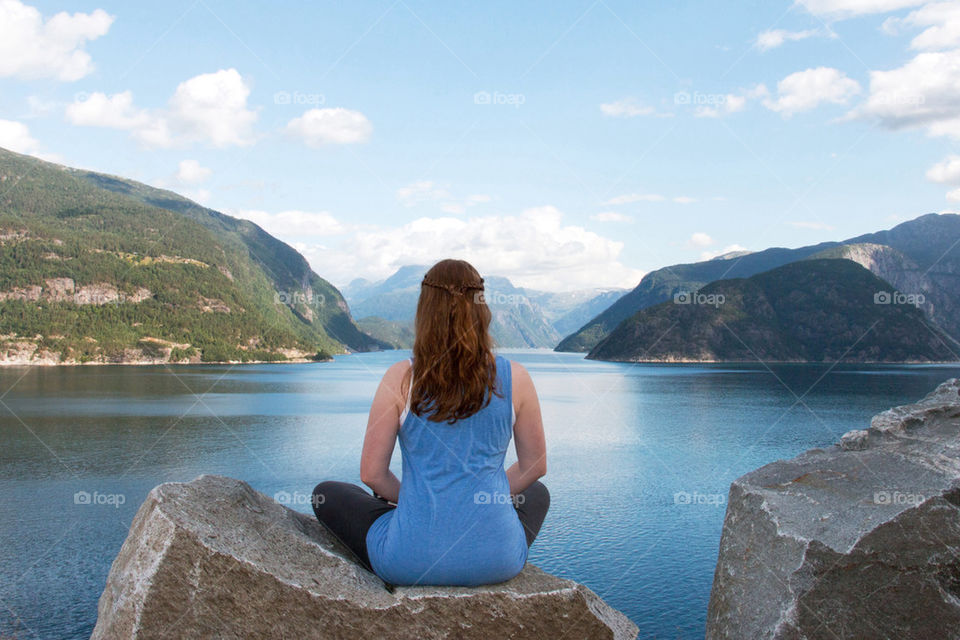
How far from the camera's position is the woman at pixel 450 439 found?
4391mm

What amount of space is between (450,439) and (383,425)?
1.56ft

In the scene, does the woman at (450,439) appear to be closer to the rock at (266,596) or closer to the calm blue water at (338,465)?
the rock at (266,596)

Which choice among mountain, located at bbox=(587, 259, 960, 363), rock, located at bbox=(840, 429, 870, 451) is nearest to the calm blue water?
rock, located at bbox=(840, 429, 870, 451)

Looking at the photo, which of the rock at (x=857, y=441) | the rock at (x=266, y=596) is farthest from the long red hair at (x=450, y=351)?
the rock at (x=857, y=441)

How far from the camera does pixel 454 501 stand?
4.48 metres

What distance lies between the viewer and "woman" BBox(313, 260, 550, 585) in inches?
173

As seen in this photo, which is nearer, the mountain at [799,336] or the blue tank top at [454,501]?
the blue tank top at [454,501]

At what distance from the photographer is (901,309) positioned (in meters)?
192

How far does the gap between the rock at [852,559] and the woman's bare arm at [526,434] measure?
8.70 feet

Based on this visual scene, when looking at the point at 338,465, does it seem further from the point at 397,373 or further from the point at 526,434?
the point at 397,373

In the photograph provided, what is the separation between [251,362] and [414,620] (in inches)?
7261

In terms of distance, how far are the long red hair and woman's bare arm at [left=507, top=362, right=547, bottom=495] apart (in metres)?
0.20

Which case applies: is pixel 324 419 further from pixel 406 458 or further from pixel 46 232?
pixel 46 232

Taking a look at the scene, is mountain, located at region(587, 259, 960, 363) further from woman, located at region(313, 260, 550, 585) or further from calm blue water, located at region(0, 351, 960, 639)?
woman, located at region(313, 260, 550, 585)
